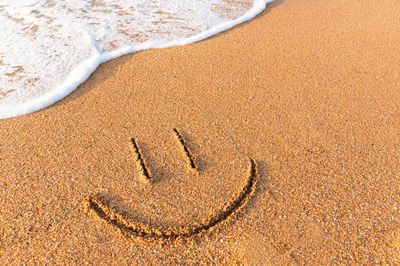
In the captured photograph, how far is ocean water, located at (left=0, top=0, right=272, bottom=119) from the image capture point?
99.9 inches

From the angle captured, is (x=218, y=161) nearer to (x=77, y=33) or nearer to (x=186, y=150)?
(x=186, y=150)

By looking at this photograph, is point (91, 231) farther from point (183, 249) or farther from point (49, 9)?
point (49, 9)

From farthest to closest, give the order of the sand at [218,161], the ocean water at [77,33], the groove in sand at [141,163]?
1. the ocean water at [77,33]
2. the groove in sand at [141,163]
3. the sand at [218,161]

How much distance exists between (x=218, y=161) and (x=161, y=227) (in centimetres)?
59

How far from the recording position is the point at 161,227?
1.53m

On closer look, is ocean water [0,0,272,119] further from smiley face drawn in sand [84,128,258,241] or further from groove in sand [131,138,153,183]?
smiley face drawn in sand [84,128,258,241]

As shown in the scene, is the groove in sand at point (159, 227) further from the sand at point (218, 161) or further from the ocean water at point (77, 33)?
the ocean water at point (77, 33)

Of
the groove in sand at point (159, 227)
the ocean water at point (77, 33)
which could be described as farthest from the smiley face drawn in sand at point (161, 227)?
the ocean water at point (77, 33)

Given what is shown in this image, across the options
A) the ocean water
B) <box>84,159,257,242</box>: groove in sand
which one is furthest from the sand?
the ocean water

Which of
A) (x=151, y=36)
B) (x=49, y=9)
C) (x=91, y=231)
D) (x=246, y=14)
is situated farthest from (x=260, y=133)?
(x=49, y=9)

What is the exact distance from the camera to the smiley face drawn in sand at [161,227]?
1500 millimetres

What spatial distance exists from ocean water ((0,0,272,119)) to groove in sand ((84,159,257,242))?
1.21 m

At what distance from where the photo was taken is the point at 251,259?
4.57ft

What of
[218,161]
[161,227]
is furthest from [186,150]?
[161,227]
